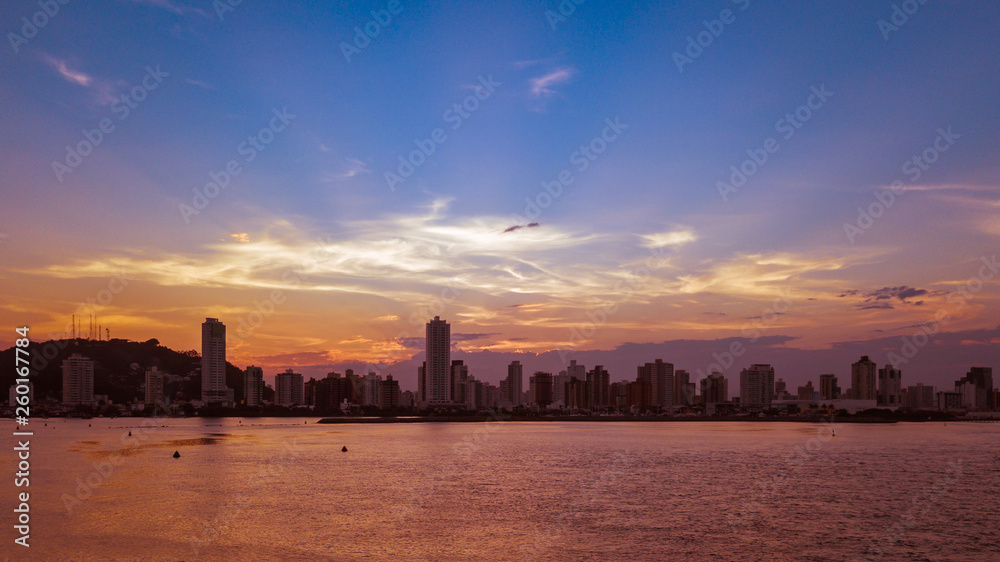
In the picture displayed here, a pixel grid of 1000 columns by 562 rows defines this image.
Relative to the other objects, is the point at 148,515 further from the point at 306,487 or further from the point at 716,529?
the point at 716,529

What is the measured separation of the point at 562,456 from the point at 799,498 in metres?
45.4

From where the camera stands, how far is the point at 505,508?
5088cm

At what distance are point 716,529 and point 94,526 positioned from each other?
38.6 metres

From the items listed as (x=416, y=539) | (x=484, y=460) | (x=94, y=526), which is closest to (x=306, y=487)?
(x=94, y=526)

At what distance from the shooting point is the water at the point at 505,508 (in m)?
37.8

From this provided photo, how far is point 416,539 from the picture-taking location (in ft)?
131

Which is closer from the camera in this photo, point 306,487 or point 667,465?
point 306,487

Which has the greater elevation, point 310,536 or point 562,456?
point 310,536

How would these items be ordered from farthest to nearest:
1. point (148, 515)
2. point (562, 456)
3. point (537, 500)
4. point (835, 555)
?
point (562, 456), point (537, 500), point (148, 515), point (835, 555)

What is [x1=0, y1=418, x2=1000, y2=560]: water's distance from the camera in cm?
3781

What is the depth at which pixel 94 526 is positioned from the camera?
42.2 m

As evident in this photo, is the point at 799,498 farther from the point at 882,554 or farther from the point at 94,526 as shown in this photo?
the point at 94,526

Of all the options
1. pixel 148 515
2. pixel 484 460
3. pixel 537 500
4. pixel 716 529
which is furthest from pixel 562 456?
pixel 148 515

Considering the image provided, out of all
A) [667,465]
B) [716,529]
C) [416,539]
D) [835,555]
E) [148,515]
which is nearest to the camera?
[835,555]
